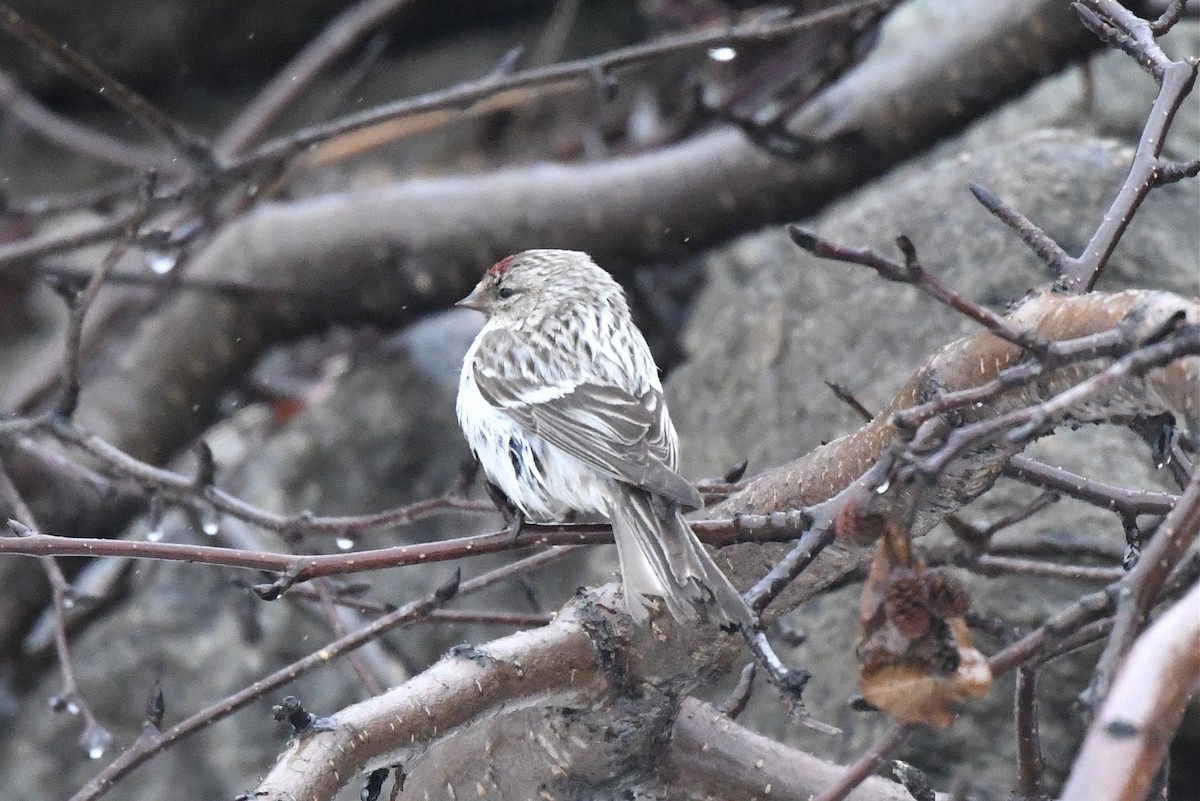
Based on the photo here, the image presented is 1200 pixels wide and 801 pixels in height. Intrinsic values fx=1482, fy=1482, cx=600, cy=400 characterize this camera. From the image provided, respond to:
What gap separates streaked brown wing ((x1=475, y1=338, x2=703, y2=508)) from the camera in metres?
2.69

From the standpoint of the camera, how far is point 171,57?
7.93 meters

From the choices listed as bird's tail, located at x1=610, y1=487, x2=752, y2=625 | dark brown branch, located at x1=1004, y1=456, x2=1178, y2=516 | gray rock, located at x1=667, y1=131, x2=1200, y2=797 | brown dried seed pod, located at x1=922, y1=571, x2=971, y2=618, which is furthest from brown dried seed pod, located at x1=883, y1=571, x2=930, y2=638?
gray rock, located at x1=667, y1=131, x2=1200, y2=797

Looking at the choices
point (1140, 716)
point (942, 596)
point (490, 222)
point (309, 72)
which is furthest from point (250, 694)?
point (309, 72)

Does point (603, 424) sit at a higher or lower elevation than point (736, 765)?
higher

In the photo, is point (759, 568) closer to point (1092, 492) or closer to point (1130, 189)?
point (1092, 492)

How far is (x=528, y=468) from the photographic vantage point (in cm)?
323

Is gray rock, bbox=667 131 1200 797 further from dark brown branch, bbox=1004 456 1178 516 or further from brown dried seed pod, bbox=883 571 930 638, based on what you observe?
brown dried seed pod, bbox=883 571 930 638

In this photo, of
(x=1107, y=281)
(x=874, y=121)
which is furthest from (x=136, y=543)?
(x=874, y=121)

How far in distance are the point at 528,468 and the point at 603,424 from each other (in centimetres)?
27

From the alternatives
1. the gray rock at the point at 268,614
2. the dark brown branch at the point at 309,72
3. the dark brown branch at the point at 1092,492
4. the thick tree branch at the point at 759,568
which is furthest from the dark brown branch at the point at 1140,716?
the dark brown branch at the point at 309,72

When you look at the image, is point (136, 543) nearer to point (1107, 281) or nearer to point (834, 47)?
point (1107, 281)

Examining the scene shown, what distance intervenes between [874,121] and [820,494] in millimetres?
3029

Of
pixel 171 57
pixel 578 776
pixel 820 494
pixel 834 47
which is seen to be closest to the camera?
pixel 820 494

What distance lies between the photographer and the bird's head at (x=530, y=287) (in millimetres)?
4016
